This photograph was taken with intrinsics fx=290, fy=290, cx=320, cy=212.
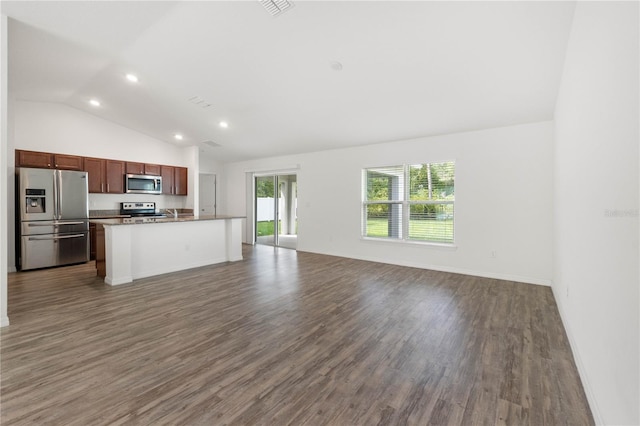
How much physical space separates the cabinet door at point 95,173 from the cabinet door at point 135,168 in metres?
0.53

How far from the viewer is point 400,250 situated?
5730mm

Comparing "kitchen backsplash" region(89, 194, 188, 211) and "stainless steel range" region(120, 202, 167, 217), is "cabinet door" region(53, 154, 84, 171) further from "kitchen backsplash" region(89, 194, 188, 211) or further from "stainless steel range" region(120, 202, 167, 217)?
"stainless steel range" region(120, 202, 167, 217)

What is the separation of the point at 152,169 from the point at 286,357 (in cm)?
657

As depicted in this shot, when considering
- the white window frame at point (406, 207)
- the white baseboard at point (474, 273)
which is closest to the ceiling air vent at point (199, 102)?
A: the white window frame at point (406, 207)

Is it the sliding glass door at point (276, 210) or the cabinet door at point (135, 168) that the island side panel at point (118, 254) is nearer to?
the cabinet door at point (135, 168)

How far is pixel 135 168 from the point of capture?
6.88 metres

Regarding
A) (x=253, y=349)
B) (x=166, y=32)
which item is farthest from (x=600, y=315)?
(x=166, y=32)

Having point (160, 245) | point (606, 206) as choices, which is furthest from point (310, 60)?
point (160, 245)

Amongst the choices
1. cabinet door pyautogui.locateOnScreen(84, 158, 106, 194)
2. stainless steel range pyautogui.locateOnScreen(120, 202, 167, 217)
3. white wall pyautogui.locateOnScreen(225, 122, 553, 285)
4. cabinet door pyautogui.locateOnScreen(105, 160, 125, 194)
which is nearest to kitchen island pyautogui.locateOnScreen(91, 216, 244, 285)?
cabinet door pyautogui.locateOnScreen(84, 158, 106, 194)

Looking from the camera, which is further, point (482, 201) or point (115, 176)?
point (115, 176)

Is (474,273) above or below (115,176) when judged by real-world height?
below

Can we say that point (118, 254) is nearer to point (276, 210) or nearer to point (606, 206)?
point (276, 210)

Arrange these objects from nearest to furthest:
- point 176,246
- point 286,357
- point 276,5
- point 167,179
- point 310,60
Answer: point 286,357 < point 276,5 < point 310,60 < point 176,246 < point 167,179

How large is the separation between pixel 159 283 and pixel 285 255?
2886 millimetres
